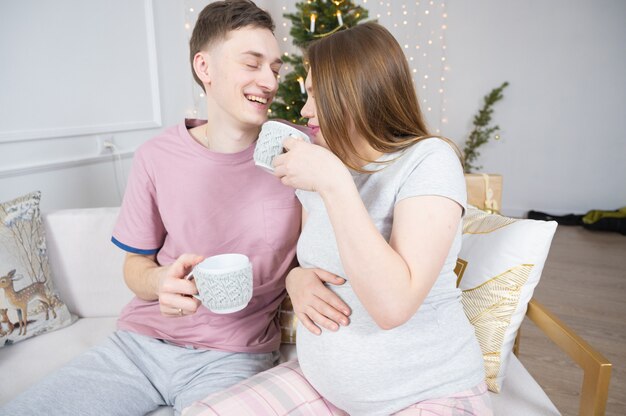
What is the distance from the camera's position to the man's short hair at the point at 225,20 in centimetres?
122

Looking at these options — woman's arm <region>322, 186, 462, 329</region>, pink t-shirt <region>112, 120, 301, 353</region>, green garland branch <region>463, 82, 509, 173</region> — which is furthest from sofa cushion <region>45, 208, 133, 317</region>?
green garland branch <region>463, 82, 509, 173</region>

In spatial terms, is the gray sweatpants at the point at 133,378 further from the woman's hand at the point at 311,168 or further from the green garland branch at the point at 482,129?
the green garland branch at the point at 482,129

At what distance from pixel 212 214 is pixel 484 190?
1029 millimetres

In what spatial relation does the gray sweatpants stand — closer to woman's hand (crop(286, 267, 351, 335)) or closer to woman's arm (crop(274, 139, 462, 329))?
woman's hand (crop(286, 267, 351, 335))

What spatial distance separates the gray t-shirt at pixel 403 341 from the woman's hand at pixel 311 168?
0.14 meters

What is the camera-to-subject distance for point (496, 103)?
4.43 meters

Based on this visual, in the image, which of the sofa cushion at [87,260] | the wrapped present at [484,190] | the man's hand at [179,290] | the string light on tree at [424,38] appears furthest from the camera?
the string light on tree at [424,38]

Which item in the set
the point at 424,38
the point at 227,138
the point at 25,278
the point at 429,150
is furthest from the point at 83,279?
the point at 424,38

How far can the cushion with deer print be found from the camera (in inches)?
51.7

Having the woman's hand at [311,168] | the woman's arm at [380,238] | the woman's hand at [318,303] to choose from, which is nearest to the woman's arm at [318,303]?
the woman's hand at [318,303]

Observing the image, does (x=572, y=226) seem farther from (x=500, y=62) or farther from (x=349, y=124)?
(x=349, y=124)

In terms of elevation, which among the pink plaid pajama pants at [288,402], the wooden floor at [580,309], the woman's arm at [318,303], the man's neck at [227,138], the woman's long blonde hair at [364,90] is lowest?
the wooden floor at [580,309]

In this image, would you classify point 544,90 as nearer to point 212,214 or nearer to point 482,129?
point 482,129

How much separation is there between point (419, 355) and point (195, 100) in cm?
273
